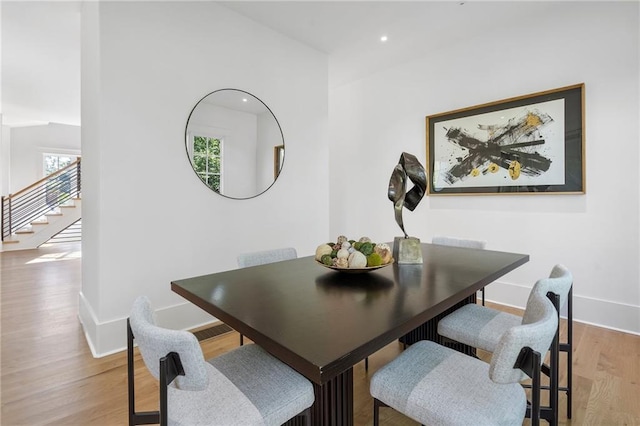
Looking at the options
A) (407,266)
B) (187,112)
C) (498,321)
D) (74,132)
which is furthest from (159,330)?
(74,132)

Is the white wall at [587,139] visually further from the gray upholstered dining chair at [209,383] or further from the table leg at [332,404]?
the gray upholstered dining chair at [209,383]

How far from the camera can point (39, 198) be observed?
7.70 m

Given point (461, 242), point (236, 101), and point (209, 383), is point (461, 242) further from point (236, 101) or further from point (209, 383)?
point (236, 101)

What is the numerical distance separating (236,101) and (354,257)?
210cm

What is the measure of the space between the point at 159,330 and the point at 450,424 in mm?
856

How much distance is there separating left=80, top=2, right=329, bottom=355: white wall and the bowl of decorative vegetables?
1528mm

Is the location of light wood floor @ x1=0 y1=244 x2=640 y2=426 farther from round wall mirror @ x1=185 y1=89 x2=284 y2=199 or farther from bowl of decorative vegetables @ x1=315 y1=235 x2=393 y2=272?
round wall mirror @ x1=185 y1=89 x2=284 y2=199

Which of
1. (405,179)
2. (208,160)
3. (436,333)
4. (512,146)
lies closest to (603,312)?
(512,146)

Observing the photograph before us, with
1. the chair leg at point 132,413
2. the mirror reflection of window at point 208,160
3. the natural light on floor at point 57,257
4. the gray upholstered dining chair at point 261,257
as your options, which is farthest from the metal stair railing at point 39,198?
the chair leg at point 132,413

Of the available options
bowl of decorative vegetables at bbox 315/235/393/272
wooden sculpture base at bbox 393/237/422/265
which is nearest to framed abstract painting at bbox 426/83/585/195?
wooden sculpture base at bbox 393/237/422/265

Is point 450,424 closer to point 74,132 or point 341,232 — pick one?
point 341,232

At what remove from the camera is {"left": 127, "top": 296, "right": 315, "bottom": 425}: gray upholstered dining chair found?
803 mm

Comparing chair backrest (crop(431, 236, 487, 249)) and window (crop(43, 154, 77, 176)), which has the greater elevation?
window (crop(43, 154, 77, 176))

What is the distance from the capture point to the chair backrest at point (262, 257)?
182cm
